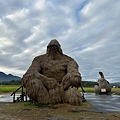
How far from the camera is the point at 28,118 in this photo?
579 centimetres

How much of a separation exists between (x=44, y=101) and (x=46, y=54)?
2759 mm

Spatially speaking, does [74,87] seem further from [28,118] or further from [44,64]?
[28,118]

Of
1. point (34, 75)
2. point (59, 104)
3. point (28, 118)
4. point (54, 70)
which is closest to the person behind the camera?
point (28, 118)

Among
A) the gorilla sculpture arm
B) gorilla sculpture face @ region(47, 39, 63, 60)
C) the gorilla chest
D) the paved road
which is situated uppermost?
gorilla sculpture face @ region(47, 39, 63, 60)

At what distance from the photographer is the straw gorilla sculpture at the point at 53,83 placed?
28.0 ft

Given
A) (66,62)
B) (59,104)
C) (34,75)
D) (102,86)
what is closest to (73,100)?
(59,104)

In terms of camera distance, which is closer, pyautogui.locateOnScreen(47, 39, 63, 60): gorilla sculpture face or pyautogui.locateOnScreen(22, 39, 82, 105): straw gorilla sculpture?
pyautogui.locateOnScreen(22, 39, 82, 105): straw gorilla sculpture

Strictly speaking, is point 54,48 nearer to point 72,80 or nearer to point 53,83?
point 72,80

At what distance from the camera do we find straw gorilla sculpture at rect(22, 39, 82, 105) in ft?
28.0

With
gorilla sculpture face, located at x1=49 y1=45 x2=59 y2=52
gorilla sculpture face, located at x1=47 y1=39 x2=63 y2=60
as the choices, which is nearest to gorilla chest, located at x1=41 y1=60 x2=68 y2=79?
gorilla sculpture face, located at x1=47 y1=39 x2=63 y2=60

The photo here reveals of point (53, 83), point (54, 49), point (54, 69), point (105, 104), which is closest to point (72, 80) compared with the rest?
point (53, 83)

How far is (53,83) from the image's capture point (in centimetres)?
869

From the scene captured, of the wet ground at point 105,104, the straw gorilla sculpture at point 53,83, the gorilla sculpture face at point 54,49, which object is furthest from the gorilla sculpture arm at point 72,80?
the gorilla sculpture face at point 54,49

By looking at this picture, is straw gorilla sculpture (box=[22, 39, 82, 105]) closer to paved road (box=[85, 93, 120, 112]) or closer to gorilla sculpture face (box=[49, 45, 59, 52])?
gorilla sculpture face (box=[49, 45, 59, 52])
